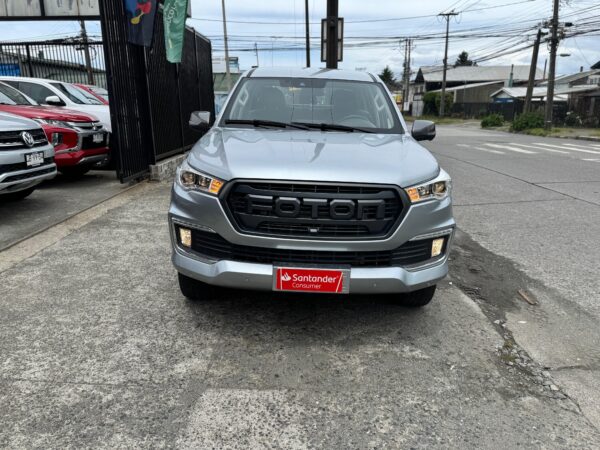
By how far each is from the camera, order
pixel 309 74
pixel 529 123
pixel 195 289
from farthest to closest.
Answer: pixel 529 123 < pixel 309 74 < pixel 195 289

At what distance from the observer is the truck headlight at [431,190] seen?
9.88 feet

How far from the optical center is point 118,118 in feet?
23.9

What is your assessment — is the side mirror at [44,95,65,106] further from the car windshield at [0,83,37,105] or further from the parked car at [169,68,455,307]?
the parked car at [169,68,455,307]

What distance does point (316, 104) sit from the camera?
444 centimetres

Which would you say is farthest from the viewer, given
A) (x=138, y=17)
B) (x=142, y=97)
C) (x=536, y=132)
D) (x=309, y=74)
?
(x=536, y=132)

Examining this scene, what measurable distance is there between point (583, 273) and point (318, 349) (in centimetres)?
303

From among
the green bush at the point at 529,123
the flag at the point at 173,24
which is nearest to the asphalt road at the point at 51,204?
the flag at the point at 173,24

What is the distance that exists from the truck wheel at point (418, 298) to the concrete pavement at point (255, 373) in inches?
3.1

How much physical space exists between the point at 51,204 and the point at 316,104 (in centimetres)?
442

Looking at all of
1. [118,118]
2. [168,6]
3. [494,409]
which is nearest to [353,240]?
[494,409]

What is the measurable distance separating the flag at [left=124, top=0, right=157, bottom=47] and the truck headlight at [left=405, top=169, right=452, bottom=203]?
20.1 ft

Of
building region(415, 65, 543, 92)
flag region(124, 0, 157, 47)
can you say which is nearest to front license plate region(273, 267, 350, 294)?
flag region(124, 0, 157, 47)

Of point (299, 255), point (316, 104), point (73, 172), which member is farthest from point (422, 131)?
point (73, 172)

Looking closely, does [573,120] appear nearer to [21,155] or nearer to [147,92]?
[147,92]
